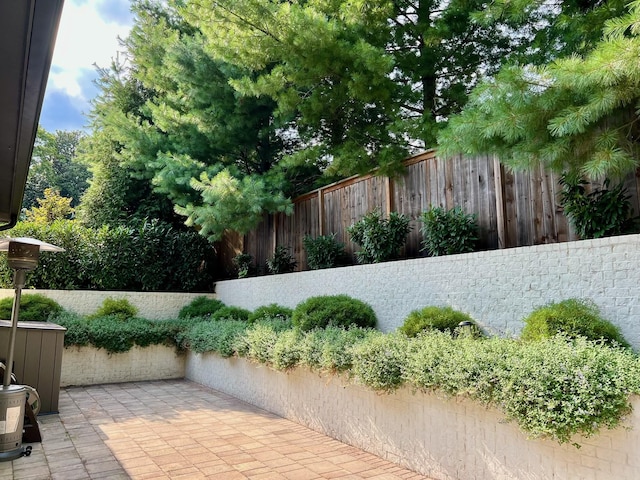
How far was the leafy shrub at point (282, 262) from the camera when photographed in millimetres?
8625

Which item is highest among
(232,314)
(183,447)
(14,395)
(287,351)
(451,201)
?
(451,201)

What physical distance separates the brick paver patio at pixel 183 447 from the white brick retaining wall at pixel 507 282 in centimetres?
181

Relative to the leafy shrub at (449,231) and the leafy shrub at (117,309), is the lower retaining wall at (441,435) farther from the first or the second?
the leafy shrub at (117,309)

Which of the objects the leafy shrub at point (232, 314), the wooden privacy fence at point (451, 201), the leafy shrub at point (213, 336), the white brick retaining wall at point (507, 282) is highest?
the wooden privacy fence at point (451, 201)

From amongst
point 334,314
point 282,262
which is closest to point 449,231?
point 334,314

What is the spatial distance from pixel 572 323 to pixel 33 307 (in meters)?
8.61

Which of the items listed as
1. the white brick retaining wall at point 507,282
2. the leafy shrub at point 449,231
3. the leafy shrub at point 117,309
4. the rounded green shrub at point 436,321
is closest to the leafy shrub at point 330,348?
the rounded green shrub at point 436,321

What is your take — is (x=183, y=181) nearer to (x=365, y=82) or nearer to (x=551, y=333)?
(x=365, y=82)

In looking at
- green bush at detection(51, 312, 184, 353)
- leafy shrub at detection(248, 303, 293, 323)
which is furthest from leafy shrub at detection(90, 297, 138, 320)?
leafy shrub at detection(248, 303, 293, 323)

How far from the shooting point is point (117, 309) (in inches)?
356

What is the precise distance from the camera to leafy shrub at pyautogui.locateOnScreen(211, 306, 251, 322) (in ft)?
27.8

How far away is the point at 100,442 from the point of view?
4660mm

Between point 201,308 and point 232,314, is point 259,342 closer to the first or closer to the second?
point 232,314

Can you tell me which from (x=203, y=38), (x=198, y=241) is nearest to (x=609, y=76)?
(x=203, y=38)
